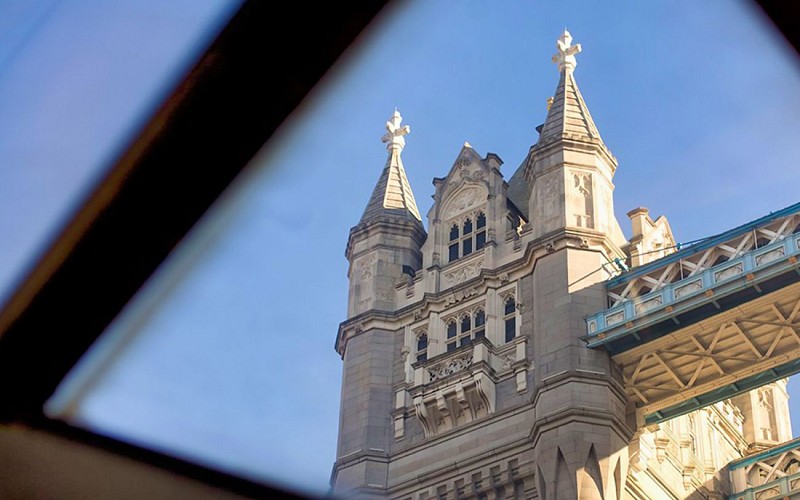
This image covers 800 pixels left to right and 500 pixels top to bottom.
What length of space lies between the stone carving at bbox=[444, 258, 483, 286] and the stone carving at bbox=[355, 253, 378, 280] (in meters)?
2.75

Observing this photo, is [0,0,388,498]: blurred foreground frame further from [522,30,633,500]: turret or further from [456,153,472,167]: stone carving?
[456,153,472,167]: stone carving

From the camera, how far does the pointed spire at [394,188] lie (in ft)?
157

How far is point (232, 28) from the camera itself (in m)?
1.86

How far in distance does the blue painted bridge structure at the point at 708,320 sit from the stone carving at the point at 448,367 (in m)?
3.85

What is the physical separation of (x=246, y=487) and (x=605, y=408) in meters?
35.5

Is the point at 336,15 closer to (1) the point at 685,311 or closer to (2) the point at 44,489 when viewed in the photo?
(2) the point at 44,489

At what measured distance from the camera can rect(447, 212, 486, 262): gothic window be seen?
1786 inches

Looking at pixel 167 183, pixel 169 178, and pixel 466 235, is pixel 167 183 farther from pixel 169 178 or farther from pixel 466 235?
pixel 466 235

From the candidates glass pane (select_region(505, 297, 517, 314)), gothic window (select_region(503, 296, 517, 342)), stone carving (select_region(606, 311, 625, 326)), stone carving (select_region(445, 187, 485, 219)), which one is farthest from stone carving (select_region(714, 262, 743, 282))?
stone carving (select_region(445, 187, 485, 219))

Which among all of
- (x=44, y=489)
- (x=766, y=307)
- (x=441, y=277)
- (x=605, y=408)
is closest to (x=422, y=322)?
(x=441, y=277)

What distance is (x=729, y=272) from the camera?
122 ft

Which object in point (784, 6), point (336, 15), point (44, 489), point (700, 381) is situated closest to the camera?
point (784, 6)

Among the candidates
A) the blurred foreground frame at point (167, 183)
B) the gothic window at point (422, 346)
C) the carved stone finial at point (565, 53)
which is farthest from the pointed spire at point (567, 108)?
the blurred foreground frame at point (167, 183)

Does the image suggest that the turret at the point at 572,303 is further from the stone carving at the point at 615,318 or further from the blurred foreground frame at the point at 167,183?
the blurred foreground frame at the point at 167,183
